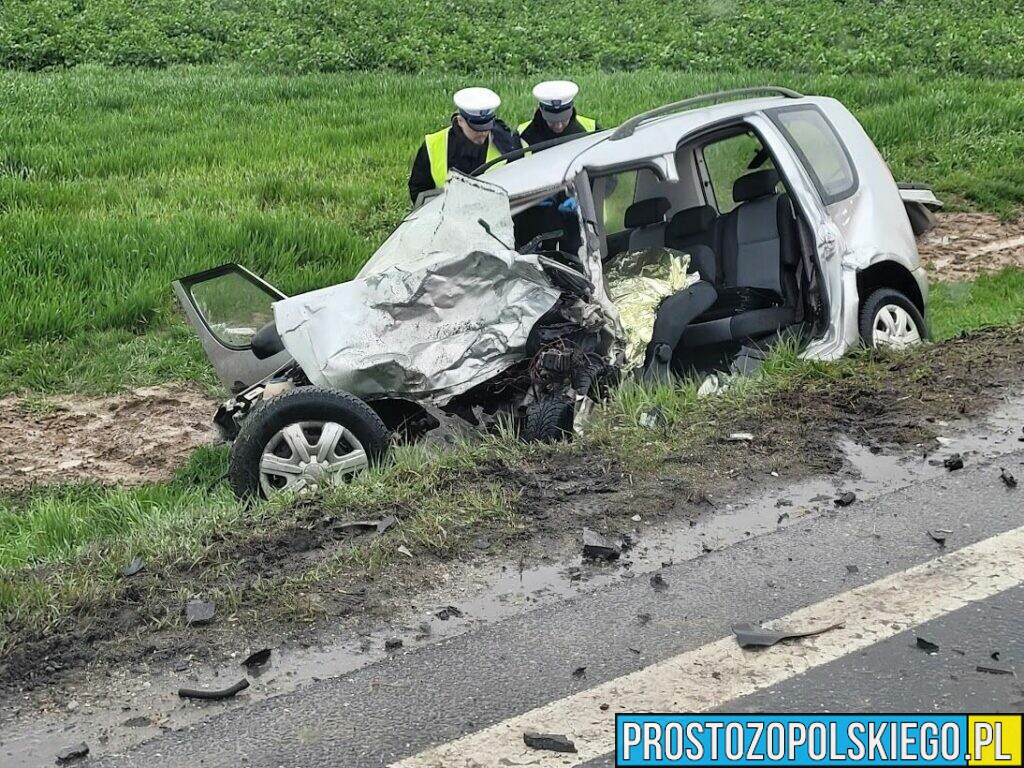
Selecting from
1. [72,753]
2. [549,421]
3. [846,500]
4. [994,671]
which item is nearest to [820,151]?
[549,421]

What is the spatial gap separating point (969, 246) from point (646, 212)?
4.89 m

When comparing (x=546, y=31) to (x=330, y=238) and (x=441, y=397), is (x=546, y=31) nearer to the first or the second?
(x=330, y=238)

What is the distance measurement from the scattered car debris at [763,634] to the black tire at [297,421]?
196 centimetres

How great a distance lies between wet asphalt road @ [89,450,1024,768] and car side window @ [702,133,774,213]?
314cm

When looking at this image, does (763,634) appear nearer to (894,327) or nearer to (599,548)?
(599,548)

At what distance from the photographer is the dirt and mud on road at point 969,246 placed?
388 inches

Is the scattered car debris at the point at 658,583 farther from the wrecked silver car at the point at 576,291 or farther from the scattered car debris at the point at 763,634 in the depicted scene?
the wrecked silver car at the point at 576,291

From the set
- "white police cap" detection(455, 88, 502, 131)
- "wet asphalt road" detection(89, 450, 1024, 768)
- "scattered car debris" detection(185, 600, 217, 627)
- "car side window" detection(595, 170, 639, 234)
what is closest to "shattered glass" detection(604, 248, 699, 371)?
"car side window" detection(595, 170, 639, 234)

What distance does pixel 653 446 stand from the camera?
15.8 ft

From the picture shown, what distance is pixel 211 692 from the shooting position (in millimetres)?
3221

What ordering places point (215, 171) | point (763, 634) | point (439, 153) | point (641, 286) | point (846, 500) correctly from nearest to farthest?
point (763, 634) → point (846, 500) → point (641, 286) → point (439, 153) → point (215, 171)

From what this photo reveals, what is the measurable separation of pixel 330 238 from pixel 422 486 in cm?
542

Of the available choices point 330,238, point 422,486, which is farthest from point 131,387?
point 422,486

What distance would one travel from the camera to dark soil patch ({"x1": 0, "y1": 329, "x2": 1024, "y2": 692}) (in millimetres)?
3518
